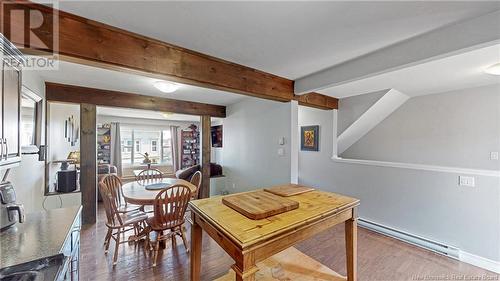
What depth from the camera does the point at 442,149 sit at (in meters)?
3.39

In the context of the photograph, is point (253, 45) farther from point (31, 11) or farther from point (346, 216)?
point (346, 216)

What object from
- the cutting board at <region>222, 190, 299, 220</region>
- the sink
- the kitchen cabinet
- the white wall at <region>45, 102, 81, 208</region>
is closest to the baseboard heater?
the cutting board at <region>222, 190, 299, 220</region>

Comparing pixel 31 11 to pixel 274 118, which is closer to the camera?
pixel 31 11

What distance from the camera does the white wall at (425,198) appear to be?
2.37 metres

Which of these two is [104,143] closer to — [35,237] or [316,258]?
[35,237]

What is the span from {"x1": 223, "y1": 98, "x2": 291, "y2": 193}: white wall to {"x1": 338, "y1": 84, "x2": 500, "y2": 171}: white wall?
154 centimetres

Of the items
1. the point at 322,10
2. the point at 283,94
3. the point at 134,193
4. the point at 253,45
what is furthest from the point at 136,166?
the point at 322,10

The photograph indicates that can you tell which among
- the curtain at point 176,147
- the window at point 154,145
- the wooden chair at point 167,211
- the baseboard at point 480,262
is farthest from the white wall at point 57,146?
the baseboard at point 480,262

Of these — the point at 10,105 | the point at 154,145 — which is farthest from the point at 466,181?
the point at 154,145

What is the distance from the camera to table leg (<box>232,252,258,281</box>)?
105 centimetres

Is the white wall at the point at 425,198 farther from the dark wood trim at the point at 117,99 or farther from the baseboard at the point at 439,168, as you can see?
the dark wood trim at the point at 117,99

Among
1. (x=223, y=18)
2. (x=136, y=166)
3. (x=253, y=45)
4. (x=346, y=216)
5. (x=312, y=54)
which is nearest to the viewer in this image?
(x=223, y=18)

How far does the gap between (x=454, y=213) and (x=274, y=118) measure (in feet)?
9.03

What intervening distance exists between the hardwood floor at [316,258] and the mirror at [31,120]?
142 centimetres
